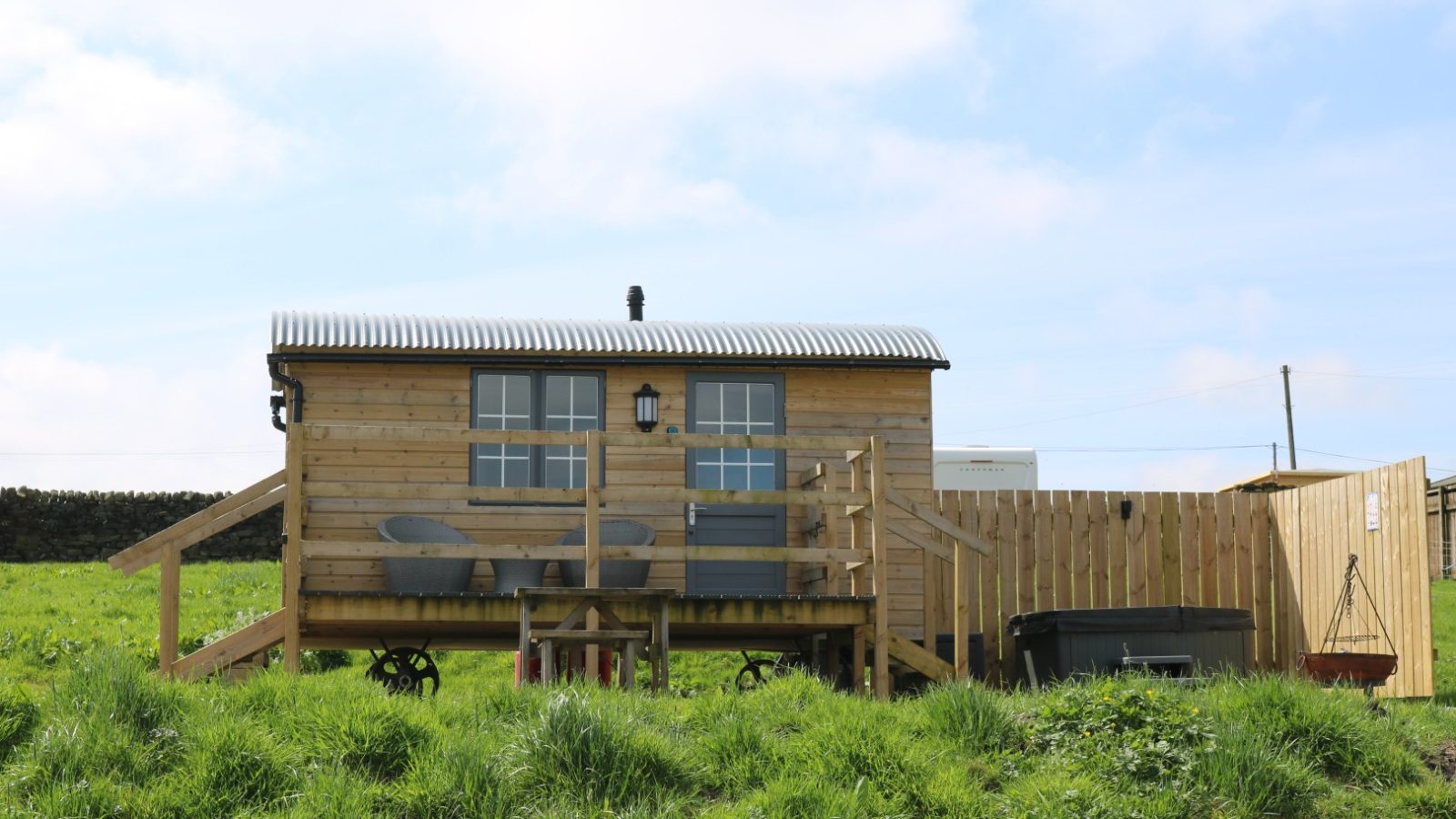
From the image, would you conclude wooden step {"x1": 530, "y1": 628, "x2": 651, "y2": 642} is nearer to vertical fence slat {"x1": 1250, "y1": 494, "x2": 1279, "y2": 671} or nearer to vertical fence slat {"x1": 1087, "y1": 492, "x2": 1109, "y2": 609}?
vertical fence slat {"x1": 1087, "y1": 492, "x2": 1109, "y2": 609}

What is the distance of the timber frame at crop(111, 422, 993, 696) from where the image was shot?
1072 centimetres

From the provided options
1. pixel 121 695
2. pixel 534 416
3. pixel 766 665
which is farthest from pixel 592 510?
pixel 766 665

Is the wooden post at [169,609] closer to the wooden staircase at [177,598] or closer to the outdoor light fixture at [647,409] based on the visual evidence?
the wooden staircase at [177,598]

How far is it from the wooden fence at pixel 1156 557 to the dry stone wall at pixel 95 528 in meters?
13.6

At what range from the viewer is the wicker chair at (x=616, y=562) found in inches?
510

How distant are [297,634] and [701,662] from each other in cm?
621

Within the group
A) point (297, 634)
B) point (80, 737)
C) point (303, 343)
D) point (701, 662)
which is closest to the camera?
point (80, 737)

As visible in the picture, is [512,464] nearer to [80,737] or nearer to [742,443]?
[742,443]

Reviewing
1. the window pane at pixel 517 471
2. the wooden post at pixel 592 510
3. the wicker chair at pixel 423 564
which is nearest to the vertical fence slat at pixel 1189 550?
the window pane at pixel 517 471

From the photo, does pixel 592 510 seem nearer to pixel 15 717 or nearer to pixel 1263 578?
pixel 15 717

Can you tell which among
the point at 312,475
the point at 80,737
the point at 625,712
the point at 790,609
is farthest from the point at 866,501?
the point at 80,737

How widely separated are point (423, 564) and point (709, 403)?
2.90m

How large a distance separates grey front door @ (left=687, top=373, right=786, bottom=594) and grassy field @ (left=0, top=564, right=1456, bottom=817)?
512 centimetres

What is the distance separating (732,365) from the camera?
547 inches
